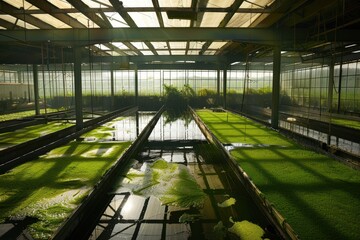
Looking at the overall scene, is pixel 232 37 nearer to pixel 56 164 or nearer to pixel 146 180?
pixel 146 180

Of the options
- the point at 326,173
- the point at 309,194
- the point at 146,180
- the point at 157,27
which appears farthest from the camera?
the point at 157,27

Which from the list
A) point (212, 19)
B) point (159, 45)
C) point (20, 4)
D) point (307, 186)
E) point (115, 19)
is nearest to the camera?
point (307, 186)

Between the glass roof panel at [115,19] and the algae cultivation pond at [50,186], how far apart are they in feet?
12.1

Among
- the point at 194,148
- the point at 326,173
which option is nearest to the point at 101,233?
the point at 326,173

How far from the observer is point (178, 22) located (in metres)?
8.49

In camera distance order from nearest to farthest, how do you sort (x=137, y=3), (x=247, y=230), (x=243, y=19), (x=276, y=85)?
(x=247, y=230) → (x=137, y=3) → (x=243, y=19) → (x=276, y=85)

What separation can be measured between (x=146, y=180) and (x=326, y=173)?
10.7 feet

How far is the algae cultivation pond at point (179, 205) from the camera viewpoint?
3.48m

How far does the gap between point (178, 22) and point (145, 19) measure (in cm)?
109

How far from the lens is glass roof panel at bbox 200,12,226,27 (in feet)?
24.9

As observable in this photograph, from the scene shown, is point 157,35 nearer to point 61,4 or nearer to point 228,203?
point 61,4

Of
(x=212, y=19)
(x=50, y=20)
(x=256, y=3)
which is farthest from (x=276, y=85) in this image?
(x=50, y=20)

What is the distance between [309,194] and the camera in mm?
3820

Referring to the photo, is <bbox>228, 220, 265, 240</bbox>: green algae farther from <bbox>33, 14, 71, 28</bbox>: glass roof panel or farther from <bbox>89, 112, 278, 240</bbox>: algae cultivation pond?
<bbox>33, 14, 71, 28</bbox>: glass roof panel
